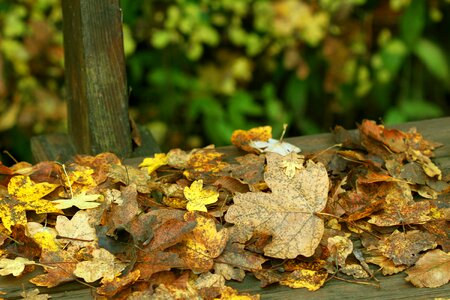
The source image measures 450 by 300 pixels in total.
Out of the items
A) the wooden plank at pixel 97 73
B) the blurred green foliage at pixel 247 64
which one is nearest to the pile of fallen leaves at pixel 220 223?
the wooden plank at pixel 97 73

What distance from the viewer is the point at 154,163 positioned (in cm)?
185

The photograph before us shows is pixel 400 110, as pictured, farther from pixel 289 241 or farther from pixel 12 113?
pixel 289 241

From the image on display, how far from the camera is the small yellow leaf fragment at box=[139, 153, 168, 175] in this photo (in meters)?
1.83

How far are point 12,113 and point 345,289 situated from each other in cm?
259

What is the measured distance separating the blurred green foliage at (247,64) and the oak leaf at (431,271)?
7.34 feet

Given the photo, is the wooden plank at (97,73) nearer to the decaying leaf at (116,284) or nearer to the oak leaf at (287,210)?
the oak leaf at (287,210)

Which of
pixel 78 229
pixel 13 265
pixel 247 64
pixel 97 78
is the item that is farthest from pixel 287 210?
pixel 247 64

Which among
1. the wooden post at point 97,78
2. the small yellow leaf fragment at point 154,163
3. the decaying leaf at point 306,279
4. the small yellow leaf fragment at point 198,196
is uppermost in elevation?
the wooden post at point 97,78

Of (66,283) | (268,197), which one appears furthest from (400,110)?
(66,283)

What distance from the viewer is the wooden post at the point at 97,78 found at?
76.5 inches

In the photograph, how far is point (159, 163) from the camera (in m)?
1.84

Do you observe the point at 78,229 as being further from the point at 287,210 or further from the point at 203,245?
the point at 287,210

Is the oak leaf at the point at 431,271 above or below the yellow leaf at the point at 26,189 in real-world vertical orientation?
below

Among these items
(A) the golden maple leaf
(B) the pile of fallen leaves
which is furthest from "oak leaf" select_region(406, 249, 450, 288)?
(A) the golden maple leaf
